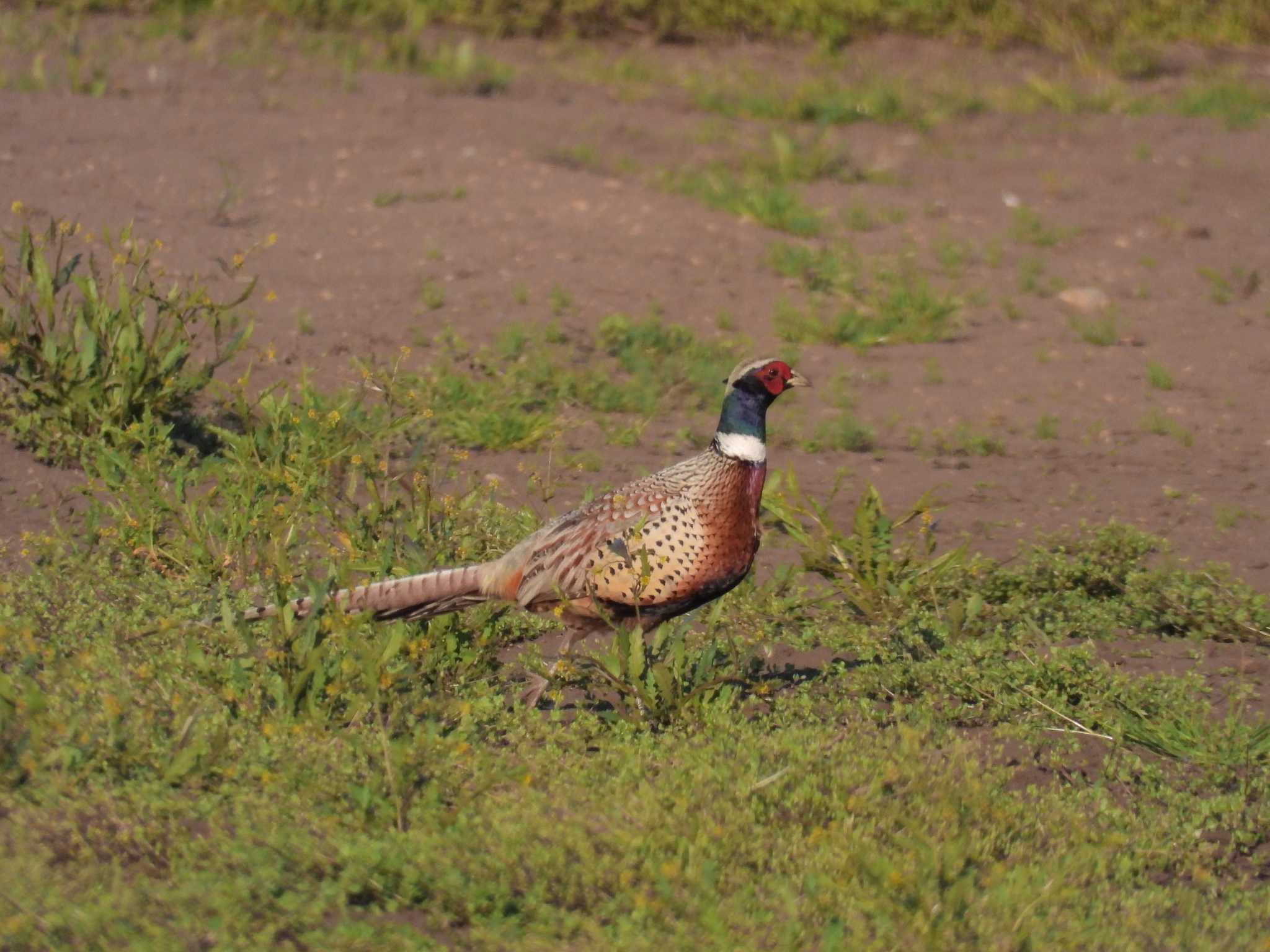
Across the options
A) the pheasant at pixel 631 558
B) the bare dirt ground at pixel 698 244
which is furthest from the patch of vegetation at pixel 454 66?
the pheasant at pixel 631 558

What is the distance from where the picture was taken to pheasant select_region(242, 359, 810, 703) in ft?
16.2

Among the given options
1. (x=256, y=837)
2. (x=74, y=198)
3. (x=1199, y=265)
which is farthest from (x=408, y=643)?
(x=1199, y=265)

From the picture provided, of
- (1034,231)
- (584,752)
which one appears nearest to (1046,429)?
(1034,231)

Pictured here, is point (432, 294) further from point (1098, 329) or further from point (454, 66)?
point (454, 66)

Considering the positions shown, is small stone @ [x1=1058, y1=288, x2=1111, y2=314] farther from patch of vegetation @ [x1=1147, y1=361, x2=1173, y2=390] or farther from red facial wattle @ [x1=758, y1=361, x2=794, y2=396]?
red facial wattle @ [x1=758, y1=361, x2=794, y2=396]

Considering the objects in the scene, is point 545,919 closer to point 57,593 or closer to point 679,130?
point 57,593

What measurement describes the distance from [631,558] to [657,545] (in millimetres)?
162

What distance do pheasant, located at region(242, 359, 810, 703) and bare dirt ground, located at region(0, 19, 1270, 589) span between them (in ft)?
5.25

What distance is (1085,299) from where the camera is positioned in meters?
9.12

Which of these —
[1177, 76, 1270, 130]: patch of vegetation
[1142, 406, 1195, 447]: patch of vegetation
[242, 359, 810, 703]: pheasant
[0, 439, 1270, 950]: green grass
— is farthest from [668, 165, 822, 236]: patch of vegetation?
[242, 359, 810, 703]: pheasant

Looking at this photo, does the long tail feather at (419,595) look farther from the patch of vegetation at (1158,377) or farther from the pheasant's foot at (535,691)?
the patch of vegetation at (1158,377)

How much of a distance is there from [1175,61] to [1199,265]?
4057mm

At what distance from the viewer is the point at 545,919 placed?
12.0 feet

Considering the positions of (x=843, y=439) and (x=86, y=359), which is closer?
(x=86, y=359)
